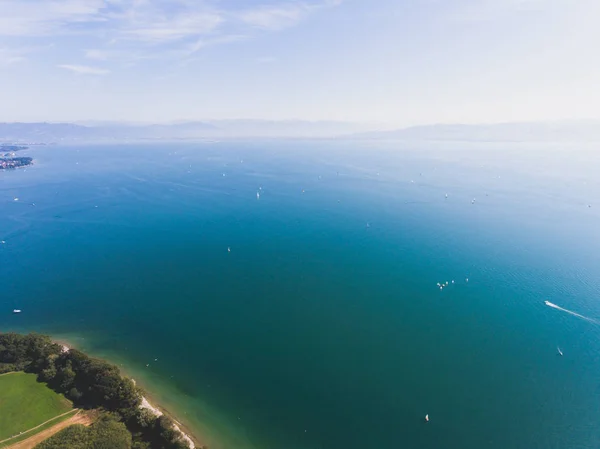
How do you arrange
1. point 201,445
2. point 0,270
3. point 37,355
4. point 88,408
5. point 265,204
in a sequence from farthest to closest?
point 265,204
point 0,270
point 37,355
point 88,408
point 201,445

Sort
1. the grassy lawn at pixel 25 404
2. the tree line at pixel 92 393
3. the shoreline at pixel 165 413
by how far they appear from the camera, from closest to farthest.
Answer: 1. the tree line at pixel 92 393
2. the shoreline at pixel 165 413
3. the grassy lawn at pixel 25 404

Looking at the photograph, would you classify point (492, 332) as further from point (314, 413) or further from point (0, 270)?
point (0, 270)

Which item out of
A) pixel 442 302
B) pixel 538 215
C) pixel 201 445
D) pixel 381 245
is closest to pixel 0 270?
pixel 201 445

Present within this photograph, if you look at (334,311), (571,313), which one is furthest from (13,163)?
(571,313)

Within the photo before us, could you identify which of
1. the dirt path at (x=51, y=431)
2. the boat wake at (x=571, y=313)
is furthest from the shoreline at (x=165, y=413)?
the boat wake at (x=571, y=313)

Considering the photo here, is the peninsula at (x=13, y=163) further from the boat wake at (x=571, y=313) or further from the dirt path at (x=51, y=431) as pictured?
the boat wake at (x=571, y=313)

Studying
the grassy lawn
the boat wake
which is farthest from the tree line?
the boat wake
